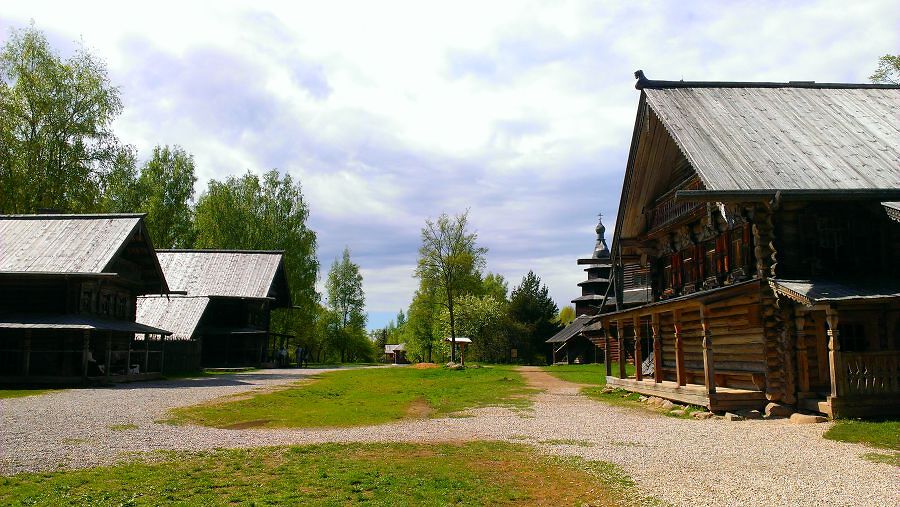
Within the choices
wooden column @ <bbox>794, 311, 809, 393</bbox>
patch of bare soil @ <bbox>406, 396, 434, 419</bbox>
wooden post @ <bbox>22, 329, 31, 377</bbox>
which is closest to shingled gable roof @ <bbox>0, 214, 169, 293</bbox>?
wooden post @ <bbox>22, 329, 31, 377</bbox>

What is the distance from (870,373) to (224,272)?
44467 mm

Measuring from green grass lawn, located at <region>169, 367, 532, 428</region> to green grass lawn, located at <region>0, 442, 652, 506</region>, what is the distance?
512 centimetres

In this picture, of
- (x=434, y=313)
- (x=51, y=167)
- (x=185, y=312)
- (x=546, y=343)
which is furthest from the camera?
(x=434, y=313)

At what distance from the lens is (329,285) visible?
315 feet

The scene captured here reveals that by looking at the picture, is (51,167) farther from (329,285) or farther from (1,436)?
(329,285)

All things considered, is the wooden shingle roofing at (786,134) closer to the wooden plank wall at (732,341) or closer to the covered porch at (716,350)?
the covered porch at (716,350)

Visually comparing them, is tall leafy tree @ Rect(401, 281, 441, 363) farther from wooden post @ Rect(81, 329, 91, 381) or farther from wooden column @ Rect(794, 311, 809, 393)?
wooden column @ Rect(794, 311, 809, 393)

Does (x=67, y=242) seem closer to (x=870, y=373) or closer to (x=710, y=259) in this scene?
(x=710, y=259)

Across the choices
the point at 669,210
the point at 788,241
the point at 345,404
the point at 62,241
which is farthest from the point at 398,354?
the point at 788,241

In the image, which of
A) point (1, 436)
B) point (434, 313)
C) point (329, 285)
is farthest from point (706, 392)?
point (329, 285)

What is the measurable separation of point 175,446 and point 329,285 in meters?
85.2

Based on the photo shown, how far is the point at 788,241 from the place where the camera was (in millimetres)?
17453

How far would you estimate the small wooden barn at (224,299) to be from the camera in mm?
46188

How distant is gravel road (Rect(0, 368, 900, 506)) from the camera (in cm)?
852
